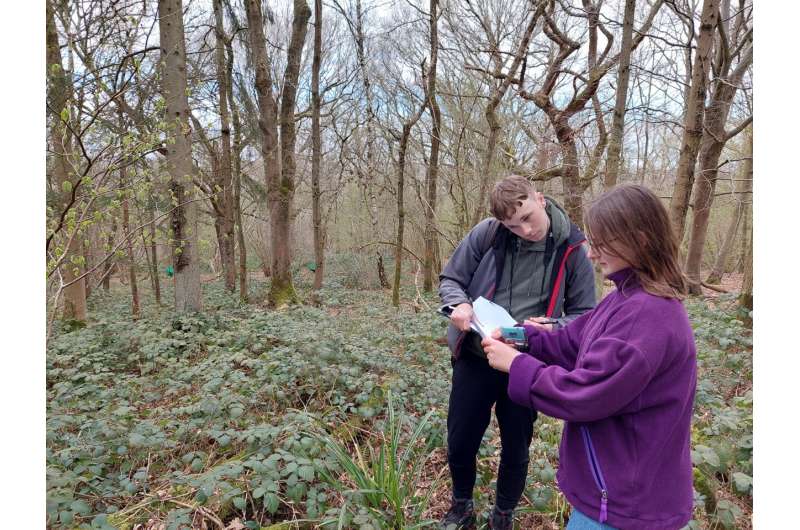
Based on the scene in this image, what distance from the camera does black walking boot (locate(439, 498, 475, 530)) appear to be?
220cm

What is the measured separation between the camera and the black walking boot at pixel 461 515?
220cm

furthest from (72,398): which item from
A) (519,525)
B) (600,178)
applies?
(600,178)

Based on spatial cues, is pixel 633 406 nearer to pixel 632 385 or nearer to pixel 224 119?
pixel 632 385

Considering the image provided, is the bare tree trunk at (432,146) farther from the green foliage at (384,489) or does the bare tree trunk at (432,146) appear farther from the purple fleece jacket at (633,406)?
the purple fleece jacket at (633,406)

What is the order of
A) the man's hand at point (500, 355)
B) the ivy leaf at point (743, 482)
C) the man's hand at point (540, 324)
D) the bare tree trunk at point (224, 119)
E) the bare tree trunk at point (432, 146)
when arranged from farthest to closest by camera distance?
the bare tree trunk at point (224, 119)
the bare tree trunk at point (432, 146)
the ivy leaf at point (743, 482)
the man's hand at point (540, 324)
the man's hand at point (500, 355)

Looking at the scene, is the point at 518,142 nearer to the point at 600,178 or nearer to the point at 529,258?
the point at 600,178

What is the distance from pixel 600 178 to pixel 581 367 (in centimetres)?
673

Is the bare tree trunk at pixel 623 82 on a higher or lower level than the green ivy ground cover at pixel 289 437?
higher

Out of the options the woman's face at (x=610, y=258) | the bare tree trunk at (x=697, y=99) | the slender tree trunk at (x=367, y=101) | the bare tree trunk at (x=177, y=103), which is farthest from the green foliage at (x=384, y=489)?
the slender tree trunk at (x=367, y=101)

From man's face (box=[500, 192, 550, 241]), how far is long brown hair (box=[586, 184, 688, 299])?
1.86 ft

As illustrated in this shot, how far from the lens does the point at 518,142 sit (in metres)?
10.2

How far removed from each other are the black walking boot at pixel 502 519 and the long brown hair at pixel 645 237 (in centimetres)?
150

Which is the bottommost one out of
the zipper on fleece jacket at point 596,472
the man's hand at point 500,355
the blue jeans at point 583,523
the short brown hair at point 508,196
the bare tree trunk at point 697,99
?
the blue jeans at point 583,523

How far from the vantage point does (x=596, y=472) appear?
4.25 feet
